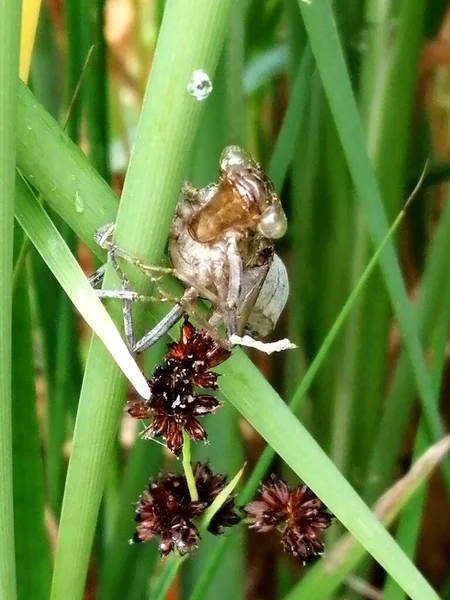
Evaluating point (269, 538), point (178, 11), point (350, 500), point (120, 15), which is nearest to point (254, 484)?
point (350, 500)

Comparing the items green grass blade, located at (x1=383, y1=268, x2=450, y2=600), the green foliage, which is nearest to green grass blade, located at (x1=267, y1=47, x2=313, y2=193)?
the green foliage

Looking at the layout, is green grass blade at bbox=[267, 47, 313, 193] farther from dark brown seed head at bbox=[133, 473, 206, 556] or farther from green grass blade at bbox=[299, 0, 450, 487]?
dark brown seed head at bbox=[133, 473, 206, 556]

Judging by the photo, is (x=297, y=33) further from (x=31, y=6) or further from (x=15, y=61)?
(x=15, y=61)

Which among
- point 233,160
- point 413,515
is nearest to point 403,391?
point 413,515

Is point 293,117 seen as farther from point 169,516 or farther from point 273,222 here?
point 169,516

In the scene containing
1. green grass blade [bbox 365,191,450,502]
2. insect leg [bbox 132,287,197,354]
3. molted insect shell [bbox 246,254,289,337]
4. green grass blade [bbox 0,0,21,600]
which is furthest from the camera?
green grass blade [bbox 365,191,450,502]

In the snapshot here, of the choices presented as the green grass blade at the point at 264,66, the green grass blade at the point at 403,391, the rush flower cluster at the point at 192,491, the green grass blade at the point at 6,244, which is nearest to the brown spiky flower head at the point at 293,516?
the rush flower cluster at the point at 192,491

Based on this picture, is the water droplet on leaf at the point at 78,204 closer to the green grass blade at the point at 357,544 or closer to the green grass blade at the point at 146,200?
the green grass blade at the point at 146,200
